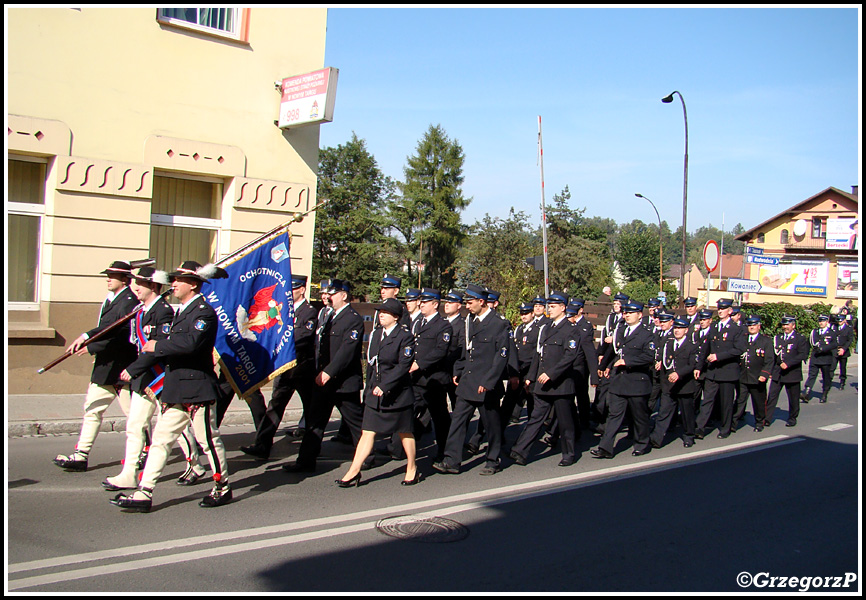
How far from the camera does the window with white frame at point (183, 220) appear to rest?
1212cm

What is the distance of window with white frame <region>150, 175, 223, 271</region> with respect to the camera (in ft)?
39.8

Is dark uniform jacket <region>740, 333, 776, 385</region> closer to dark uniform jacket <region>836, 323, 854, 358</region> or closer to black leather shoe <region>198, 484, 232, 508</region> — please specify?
dark uniform jacket <region>836, 323, 854, 358</region>

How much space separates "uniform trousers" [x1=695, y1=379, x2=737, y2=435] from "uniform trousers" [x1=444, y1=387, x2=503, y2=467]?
13.9 feet

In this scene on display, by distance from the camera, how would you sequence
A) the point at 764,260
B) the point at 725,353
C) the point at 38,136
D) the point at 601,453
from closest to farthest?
the point at 601,453, the point at 38,136, the point at 725,353, the point at 764,260

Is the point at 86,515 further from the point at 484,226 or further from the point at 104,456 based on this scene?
the point at 484,226

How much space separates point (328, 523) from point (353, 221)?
5418cm

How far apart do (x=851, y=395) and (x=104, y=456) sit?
16.6 metres

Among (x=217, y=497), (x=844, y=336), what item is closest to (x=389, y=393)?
(x=217, y=497)

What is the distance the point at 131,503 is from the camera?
18.6 ft

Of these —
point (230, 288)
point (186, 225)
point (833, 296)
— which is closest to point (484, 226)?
point (833, 296)

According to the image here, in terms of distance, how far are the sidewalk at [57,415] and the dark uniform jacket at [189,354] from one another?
359 cm

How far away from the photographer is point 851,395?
16984 mm

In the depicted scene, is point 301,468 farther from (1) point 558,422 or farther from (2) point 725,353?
(2) point 725,353

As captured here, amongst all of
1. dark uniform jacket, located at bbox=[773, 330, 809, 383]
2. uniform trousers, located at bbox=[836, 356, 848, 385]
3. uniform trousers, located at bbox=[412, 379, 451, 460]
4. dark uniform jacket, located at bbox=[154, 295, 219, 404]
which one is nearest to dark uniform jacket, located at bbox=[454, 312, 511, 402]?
uniform trousers, located at bbox=[412, 379, 451, 460]
